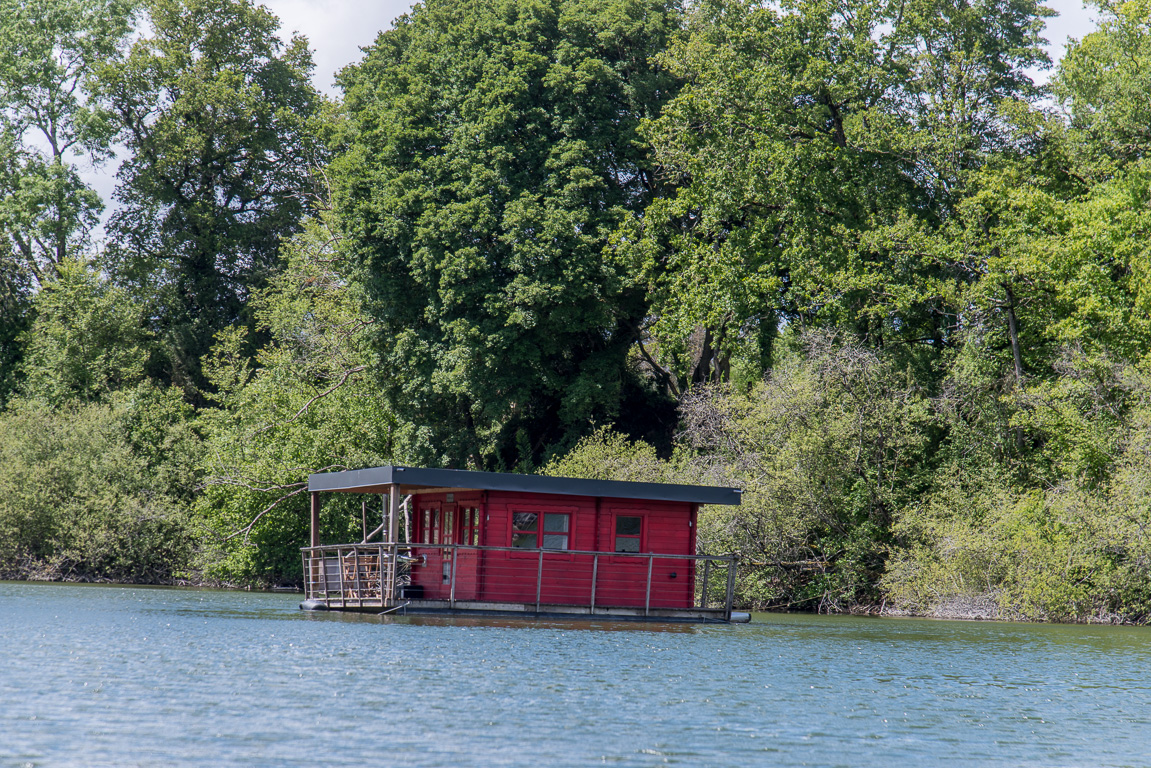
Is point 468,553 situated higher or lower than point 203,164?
lower

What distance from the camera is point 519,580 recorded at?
23984 millimetres

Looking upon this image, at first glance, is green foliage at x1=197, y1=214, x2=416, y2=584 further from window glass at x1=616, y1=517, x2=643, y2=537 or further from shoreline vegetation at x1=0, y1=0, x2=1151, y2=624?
window glass at x1=616, y1=517, x2=643, y2=537

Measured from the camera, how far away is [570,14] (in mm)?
40844

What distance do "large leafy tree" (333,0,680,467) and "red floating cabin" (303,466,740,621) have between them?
1330 centimetres

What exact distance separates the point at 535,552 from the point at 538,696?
10.1 m

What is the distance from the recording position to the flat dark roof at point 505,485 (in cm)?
2280

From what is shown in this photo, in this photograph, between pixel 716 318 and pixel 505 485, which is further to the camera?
pixel 716 318

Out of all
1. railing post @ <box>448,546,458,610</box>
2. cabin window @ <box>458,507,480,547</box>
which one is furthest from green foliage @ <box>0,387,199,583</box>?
railing post @ <box>448,546,458,610</box>

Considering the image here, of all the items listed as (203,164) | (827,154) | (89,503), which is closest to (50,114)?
(203,164)

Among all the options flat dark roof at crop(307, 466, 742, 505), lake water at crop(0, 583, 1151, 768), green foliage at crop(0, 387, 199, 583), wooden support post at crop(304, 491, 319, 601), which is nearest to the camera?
lake water at crop(0, 583, 1151, 768)

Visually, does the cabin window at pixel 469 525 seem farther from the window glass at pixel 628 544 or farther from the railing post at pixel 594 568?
the window glass at pixel 628 544

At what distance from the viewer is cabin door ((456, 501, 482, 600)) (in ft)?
78.4

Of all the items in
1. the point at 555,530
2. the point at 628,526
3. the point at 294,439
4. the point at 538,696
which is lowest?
the point at 538,696

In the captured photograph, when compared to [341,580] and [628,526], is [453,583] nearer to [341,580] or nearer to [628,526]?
[341,580]
